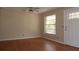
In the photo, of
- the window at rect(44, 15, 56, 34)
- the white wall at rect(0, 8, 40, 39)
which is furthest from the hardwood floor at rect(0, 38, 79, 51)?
the window at rect(44, 15, 56, 34)

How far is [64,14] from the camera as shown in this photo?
8.13 feet

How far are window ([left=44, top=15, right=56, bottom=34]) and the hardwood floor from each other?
252 mm

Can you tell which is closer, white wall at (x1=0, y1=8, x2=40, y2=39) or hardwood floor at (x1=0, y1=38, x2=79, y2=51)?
hardwood floor at (x1=0, y1=38, x2=79, y2=51)

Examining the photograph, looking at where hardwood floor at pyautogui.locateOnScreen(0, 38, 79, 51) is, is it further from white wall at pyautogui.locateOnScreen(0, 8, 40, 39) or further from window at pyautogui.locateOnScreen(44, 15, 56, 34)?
window at pyautogui.locateOnScreen(44, 15, 56, 34)

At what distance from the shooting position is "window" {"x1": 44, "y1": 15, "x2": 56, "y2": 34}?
2235 millimetres

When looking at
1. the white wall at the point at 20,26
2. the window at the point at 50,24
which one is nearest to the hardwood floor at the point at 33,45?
the white wall at the point at 20,26

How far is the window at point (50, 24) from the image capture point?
2.24 metres

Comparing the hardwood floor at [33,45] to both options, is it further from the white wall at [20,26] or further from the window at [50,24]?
the window at [50,24]

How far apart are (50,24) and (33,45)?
65 centimetres

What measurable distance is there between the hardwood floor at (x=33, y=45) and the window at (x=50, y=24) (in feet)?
0.83

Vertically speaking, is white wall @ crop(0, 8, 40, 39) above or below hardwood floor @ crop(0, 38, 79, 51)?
above

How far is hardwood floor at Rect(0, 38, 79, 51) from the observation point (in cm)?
200
